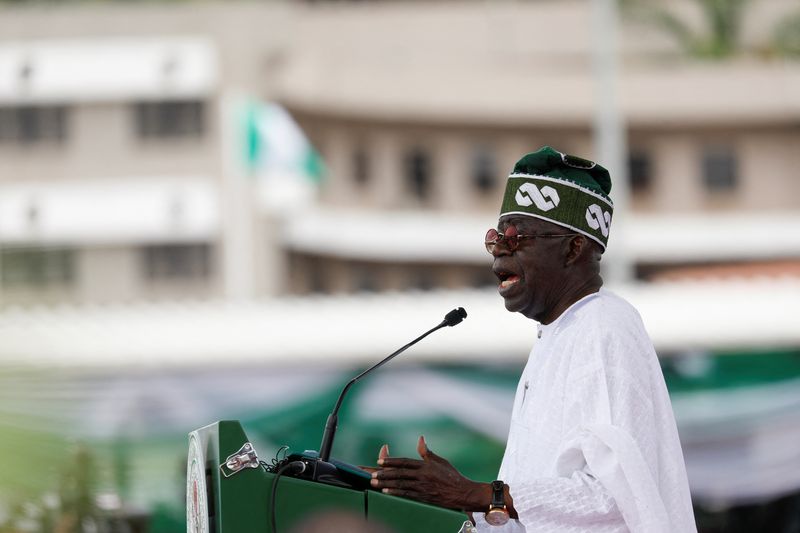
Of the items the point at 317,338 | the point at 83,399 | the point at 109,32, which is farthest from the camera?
the point at 109,32

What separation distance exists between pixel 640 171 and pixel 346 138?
6.67 m

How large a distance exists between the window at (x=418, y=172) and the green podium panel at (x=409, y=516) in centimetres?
2876

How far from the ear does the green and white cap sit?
2cm

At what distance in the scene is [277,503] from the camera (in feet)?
7.63

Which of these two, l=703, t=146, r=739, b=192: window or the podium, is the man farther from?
l=703, t=146, r=739, b=192: window

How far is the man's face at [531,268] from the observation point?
263cm

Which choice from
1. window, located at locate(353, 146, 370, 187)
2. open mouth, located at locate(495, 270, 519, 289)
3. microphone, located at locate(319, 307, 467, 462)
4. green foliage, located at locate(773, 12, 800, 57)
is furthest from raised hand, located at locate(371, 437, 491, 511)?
green foliage, located at locate(773, 12, 800, 57)

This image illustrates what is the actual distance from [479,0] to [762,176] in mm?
7387

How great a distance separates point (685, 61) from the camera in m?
31.0

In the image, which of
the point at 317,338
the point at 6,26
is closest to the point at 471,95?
the point at 6,26

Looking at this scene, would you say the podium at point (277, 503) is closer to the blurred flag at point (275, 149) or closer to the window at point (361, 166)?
the blurred flag at point (275, 149)

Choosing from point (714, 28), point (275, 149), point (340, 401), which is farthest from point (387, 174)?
point (340, 401)

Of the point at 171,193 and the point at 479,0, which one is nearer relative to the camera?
the point at 171,193

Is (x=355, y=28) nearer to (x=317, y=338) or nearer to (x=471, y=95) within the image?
(x=471, y=95)
